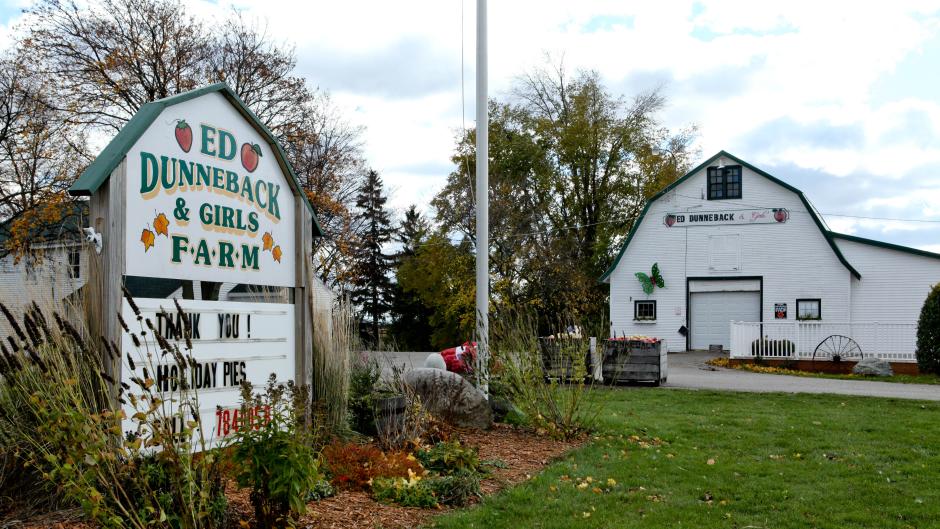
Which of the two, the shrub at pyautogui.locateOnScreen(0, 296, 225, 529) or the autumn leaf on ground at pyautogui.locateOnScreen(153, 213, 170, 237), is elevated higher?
the autumn leaf on ground at pyautogui.locateOnScreen(153, 213, 170, 237)

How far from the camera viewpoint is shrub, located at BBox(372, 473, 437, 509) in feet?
20.2

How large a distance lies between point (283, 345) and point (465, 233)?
3221 centimetres

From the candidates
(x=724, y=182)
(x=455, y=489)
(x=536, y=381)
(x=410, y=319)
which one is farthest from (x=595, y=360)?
(x=410, y=319)

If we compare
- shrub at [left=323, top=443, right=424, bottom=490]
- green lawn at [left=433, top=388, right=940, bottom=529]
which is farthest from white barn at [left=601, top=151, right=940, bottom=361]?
shrub at [left=323, top=443, right=424, bottom=490]

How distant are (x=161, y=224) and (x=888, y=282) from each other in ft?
95.6

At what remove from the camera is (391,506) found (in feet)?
19.8

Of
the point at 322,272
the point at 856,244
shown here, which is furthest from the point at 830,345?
the point at 322,272

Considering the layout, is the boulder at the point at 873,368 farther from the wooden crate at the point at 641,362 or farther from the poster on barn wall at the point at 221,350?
the poster on barn wall at the point at 221,350

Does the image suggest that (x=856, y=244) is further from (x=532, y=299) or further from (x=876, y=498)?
(x=876, y=498)

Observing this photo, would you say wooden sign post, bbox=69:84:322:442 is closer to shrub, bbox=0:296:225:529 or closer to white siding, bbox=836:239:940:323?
shrub, bbox=0:296:225:529

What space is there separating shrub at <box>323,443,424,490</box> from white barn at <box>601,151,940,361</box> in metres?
24.5

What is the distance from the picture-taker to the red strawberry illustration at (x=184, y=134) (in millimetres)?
6117

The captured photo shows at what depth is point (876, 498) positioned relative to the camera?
22.2 ft

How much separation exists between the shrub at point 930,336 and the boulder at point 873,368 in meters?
1.05
